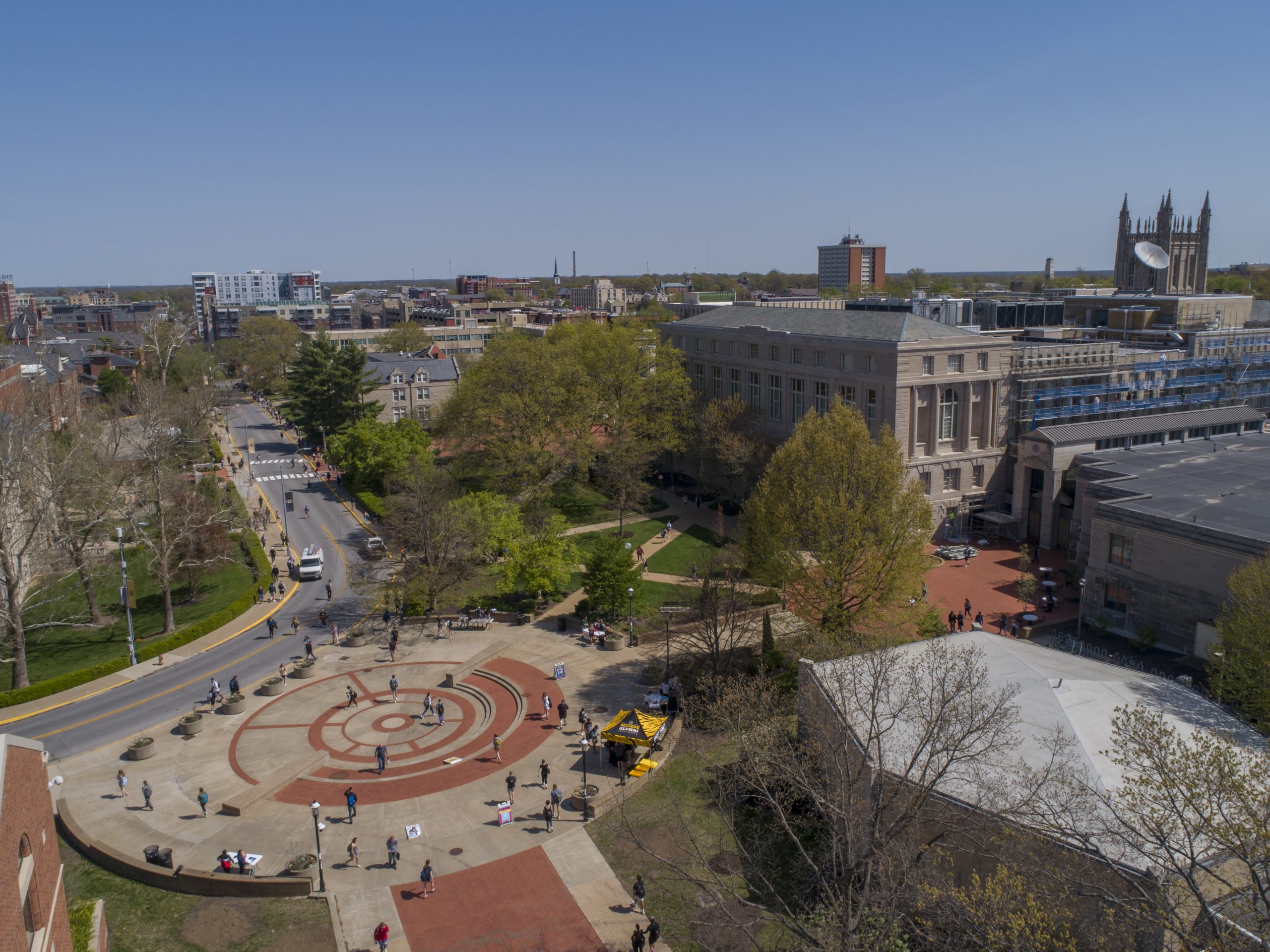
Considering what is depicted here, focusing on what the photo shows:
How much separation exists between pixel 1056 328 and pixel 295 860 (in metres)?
84.6

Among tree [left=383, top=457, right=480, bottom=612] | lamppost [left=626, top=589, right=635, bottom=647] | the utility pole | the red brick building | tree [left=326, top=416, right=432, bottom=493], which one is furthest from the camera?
tree [left=326, top=416, right=432, bottom=493]

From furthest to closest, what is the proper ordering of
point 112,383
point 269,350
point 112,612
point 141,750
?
point 269,350 < point 112,383 < point 112,612 < point 141,750

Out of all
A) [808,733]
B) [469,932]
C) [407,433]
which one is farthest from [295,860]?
[407,433]

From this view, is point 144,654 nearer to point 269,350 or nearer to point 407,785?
point 407,785

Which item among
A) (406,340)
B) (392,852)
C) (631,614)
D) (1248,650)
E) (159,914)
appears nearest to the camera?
(159,914)

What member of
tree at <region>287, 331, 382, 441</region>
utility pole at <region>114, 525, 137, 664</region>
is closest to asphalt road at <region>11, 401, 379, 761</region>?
utility pole at <region>114, 525, 137, 664</region>

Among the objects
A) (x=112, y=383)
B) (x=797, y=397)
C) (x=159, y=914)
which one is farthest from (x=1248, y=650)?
(x=112, y=383)

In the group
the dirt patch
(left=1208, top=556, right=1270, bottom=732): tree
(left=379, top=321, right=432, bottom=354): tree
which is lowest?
the dirt patch

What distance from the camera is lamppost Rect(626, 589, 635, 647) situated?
47750 millimetres

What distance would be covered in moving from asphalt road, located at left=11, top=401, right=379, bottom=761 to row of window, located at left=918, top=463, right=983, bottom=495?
132ft

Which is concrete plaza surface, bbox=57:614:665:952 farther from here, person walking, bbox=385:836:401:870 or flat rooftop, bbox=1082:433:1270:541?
flat rooftop, bbox=1082:433:1270:541

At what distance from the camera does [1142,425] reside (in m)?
67.1

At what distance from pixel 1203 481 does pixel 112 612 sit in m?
69.0

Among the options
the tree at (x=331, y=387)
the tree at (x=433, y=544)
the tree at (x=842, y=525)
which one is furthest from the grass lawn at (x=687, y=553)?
the tree at (x=331, y=387)
